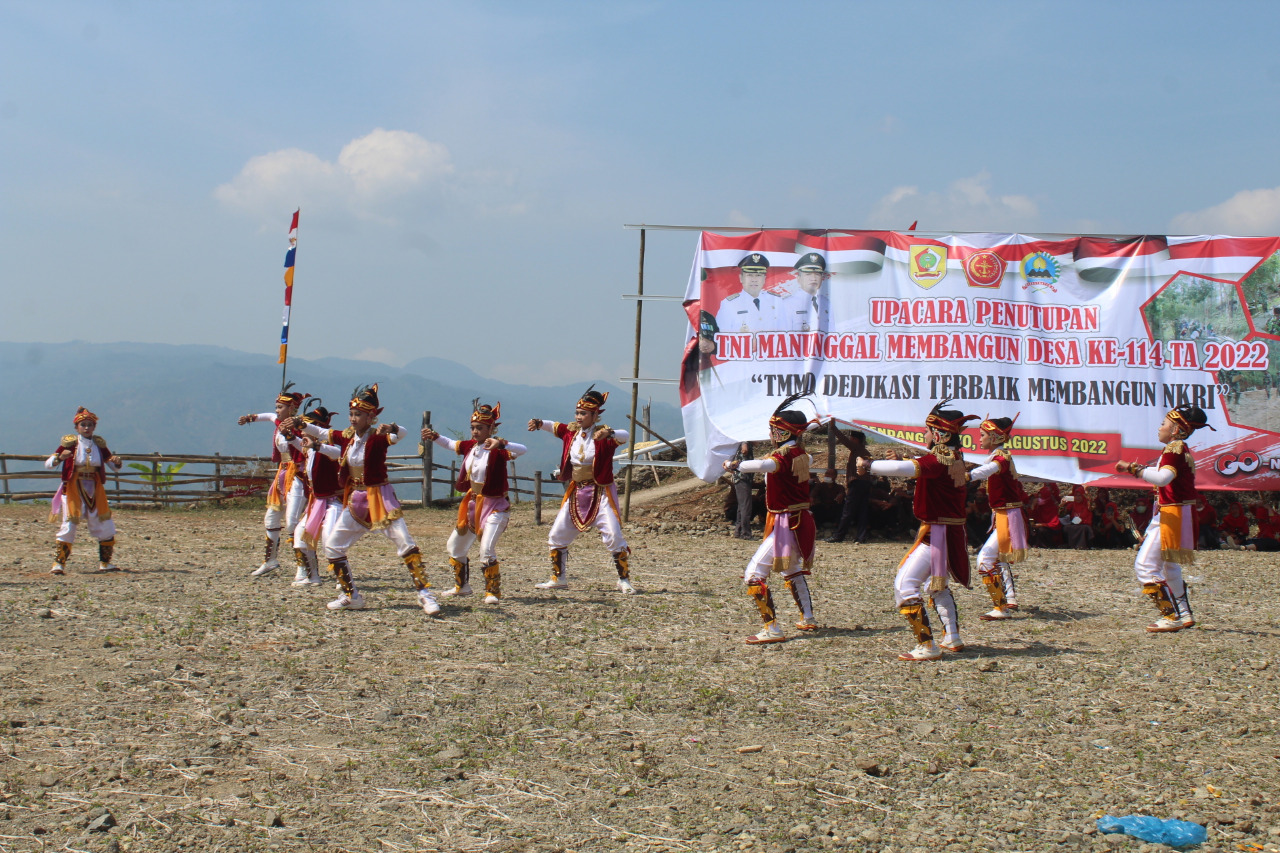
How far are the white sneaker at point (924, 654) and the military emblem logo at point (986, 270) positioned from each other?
8725mm

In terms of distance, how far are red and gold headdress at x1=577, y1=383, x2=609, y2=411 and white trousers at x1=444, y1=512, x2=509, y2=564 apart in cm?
141

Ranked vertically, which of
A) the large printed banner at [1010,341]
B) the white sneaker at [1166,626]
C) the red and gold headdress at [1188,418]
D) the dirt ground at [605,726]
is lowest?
the dirt ground at [605,726]

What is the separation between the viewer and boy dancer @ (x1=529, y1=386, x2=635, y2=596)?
30.4 feet

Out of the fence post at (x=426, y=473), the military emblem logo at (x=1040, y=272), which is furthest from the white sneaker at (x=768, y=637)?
the fence post at (x=426, y=473)

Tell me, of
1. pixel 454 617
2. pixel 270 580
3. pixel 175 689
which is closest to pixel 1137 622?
pixel 454 617

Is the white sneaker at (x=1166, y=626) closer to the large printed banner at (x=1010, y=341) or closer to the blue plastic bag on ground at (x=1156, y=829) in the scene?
the blue plastic bag on ground at (x=1156, y=829)

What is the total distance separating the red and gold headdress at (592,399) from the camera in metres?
9.32

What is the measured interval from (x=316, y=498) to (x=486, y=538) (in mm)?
1615

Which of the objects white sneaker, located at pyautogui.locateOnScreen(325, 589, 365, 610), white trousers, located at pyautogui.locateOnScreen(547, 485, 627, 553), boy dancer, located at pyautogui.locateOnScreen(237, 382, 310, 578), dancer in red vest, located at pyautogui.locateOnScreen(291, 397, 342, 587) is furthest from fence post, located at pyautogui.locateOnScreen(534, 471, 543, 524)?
white sneaker, located at pyautogui.locateOnScreen(325, 589, 365, 610)

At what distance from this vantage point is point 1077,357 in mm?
13711

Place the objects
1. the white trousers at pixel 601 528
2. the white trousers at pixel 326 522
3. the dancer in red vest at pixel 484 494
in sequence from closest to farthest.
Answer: the white trousers at pixel 326 522 < the dancer in red vest at pixel 484 494 < the white trousers at pixel 601 528

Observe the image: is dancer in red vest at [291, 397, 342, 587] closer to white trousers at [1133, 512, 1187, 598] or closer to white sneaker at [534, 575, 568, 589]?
white sneaker at [534, 575, 568, 589]

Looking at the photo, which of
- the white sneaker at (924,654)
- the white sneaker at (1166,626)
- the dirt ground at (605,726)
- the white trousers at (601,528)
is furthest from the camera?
the white trousers at (601,528)

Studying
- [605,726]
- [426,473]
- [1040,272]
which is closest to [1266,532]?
[1040,272]
